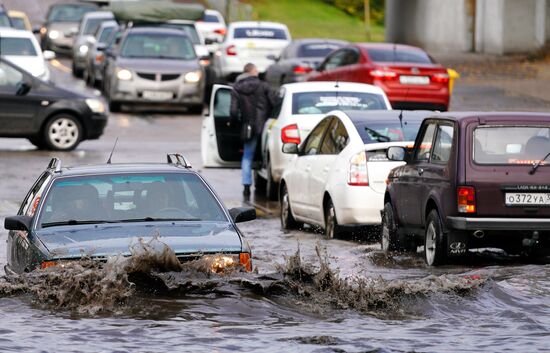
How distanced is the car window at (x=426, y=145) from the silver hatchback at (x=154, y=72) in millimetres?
20505

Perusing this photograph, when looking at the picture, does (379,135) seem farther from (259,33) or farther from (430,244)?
(259,33)

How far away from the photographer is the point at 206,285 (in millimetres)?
11297

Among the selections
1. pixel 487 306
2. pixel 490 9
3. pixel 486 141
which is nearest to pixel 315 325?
pixel 487 306

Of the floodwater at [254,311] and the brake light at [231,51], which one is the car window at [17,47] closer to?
the brake light at [231,51]

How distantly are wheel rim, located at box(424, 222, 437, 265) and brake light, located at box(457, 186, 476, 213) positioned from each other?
1.99 feet

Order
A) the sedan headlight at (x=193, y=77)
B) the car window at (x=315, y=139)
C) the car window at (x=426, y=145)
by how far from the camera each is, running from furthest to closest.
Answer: the sedan headlight at (x=193, y=77) → the car window at (x=315, y=139) → the car window at (x=426, y=145)

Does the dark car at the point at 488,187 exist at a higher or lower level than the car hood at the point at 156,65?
higher

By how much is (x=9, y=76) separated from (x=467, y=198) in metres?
16.3

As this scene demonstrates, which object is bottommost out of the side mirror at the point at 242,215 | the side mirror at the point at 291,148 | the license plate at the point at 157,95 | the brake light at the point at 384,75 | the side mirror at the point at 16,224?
the license plate at the point at 157,95

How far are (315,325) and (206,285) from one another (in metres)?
0.98

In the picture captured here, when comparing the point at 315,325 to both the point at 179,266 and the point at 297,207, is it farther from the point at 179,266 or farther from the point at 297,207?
the point at 297,207

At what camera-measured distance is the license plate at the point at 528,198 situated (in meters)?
14.0

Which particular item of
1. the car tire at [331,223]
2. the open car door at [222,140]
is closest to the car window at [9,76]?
the open car door at [222,140]

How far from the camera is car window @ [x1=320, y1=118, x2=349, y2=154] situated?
58.1 feet
